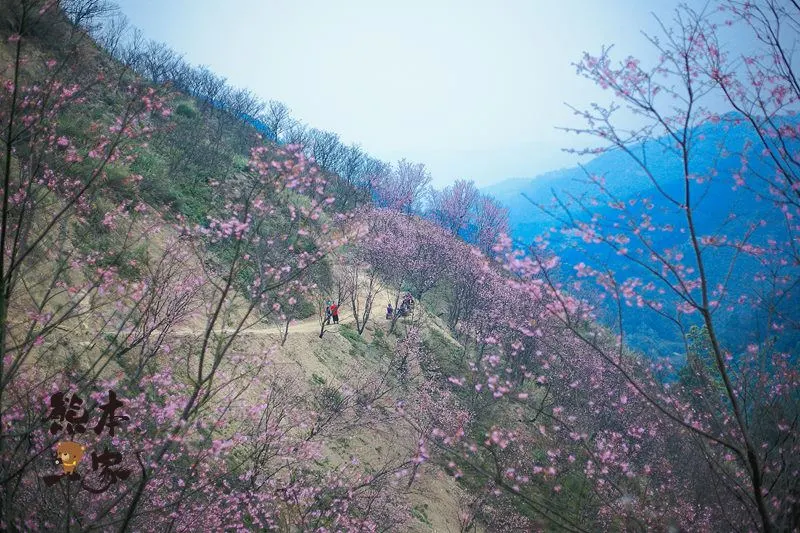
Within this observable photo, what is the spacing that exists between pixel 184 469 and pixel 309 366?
8.74 metres

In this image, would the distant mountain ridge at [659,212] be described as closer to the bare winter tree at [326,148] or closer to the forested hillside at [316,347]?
the forested hillside at [316,347]

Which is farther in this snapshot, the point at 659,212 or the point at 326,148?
the point at 326,148

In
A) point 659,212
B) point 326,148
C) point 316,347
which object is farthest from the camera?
point 326,148

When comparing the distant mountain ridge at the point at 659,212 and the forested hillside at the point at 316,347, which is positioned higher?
the distant mountain ridge at the point at 659,212

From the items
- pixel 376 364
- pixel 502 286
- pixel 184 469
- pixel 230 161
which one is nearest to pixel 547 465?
pixel 376 364

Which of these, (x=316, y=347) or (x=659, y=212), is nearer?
(x=316, y=347)

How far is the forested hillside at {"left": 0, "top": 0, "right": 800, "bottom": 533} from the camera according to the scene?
12.0ft

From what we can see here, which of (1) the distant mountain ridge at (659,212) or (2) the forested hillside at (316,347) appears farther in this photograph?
(1) the distant mountain ridge at (659,212)

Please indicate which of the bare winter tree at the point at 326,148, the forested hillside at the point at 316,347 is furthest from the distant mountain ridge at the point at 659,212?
the bare winter tree at the point at 326,148

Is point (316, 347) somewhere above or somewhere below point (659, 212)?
below

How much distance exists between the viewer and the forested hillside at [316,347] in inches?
143

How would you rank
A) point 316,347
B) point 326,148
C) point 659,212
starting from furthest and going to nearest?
point 326,148
point 659,212
point 316,347

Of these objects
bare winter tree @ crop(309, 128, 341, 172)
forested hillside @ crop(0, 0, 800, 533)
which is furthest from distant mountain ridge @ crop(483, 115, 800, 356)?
bare winter tree @ crop(309, 128, 341, 172)

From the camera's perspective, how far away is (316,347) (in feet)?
66.9
